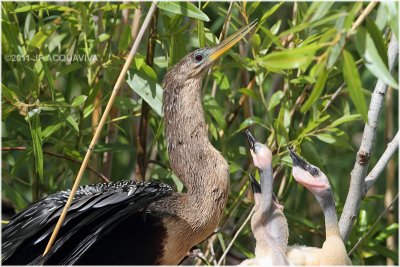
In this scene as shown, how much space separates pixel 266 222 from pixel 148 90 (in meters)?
0.85

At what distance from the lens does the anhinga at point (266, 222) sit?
2.37 m

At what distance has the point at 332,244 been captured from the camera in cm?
241

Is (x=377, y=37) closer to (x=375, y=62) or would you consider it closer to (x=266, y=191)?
(x=375, y=62)

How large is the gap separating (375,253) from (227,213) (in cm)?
71

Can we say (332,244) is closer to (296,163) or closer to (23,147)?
(296,163)

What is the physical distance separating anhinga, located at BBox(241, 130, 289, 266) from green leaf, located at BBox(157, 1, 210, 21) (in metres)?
0.45

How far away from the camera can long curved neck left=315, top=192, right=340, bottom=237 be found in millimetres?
2465

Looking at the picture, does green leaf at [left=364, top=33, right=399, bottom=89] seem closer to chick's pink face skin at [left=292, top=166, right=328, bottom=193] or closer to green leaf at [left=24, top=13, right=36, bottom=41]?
chick's pink face skin at [left=292, top=166, right=328, bottom=193]

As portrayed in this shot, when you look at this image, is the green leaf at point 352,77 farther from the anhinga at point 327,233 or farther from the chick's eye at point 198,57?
the chick's eye at point 198,57

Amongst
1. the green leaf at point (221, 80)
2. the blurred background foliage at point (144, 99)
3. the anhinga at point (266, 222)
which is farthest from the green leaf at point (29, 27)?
the anhinga at point (266, 222)

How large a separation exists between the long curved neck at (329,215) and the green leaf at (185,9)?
624 millimetres

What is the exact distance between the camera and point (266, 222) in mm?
2424

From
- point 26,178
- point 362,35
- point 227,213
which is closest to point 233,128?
point 227,213

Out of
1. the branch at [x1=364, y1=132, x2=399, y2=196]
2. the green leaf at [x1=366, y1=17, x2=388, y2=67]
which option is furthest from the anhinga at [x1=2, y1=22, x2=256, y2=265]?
the green leaf at [x1=366, y1=17, x2=388, y2=67]
